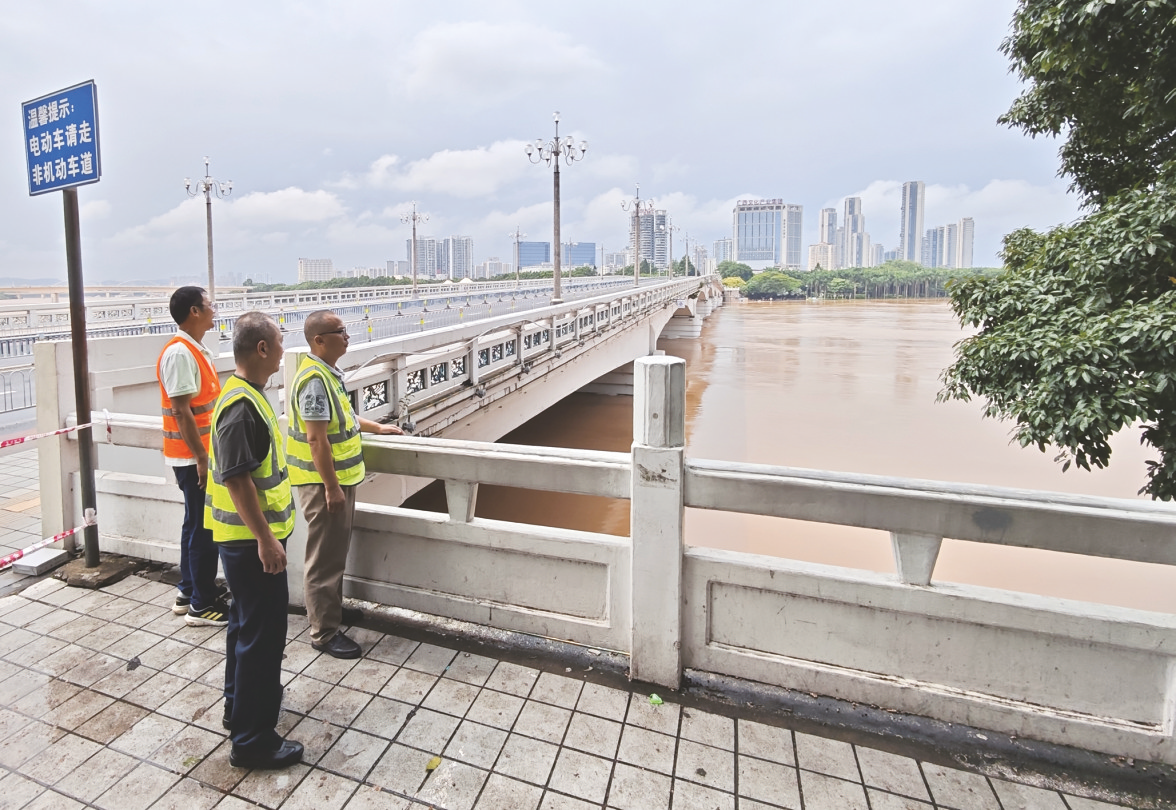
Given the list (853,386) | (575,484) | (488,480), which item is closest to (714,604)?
(575,484)

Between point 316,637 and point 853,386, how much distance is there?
923 inches

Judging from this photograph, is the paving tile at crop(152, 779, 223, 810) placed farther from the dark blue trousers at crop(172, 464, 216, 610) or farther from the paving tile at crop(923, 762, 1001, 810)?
the paving tile at crop(923, 762, 1001, 810)

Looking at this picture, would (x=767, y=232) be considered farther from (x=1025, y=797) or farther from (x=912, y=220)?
(x=1025, y=797)

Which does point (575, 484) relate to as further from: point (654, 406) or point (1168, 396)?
point (1168, 396)

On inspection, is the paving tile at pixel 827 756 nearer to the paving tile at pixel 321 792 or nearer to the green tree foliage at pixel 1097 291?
the paving tile at pixel 321 792

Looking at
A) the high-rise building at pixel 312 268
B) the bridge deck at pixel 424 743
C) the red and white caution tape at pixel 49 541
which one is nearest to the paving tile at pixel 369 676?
the bridge deck at pixel 424 743

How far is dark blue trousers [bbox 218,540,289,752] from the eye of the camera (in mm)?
2273

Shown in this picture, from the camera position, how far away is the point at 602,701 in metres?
2.65

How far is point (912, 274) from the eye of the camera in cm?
9512

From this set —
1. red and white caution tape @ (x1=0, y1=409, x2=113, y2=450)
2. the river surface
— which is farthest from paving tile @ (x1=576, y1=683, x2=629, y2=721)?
the river surface

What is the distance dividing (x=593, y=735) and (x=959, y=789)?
1.21 m

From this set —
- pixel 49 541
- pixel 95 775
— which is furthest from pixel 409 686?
pixel 49 541

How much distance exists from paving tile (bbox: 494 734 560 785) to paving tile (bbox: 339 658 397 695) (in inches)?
26.2

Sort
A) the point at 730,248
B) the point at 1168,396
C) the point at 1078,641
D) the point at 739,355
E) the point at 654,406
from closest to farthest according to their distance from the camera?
the point at 1078,641, the point at 654,406, the point at 1168,396, the point at 739,355, the point at 730,248
